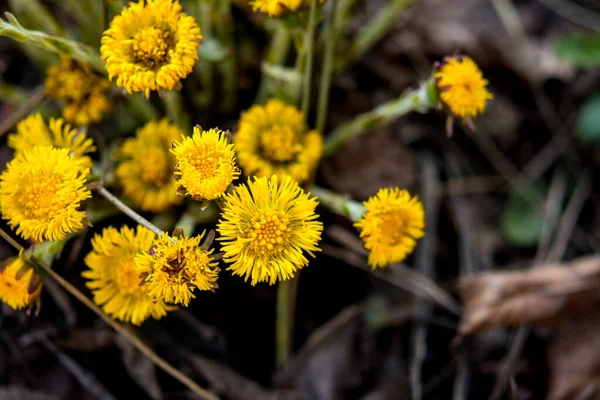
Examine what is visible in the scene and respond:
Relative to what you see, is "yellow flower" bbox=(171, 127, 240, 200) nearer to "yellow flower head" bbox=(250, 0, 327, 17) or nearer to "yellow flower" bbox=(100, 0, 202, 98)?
"yellow flower" bbox=(100, 0, 202, 98)

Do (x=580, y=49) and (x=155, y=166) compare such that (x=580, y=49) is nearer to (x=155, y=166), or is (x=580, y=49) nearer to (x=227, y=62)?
(x=227, y=62)

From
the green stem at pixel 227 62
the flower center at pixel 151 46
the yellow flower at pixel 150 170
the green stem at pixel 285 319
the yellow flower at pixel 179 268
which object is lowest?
the yellow flower at pixel 179 268

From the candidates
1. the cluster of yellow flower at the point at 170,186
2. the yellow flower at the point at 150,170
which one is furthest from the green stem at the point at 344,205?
the yellow flower at the point at 150,170

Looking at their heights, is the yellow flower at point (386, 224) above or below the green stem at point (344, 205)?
below

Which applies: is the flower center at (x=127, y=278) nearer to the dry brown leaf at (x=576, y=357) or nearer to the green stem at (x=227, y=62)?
the green stem at (x=227, y=62)

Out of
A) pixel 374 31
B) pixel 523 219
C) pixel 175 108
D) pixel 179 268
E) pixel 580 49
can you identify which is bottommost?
pixel 179 268

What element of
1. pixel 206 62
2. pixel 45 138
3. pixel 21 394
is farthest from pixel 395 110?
pixel 21 394

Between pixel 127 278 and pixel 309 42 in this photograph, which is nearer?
pixel 127 278
